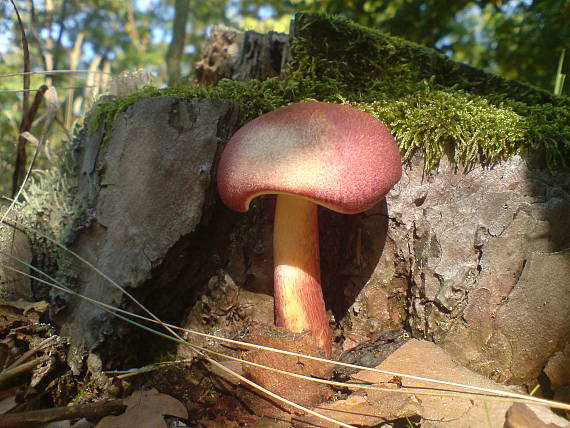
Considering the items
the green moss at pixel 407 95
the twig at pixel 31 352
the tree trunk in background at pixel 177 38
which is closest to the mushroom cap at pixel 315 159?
the green moss at pixel 407 95

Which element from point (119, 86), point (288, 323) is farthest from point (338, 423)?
point (119, 86)

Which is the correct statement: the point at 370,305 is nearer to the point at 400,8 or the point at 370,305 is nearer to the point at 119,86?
the point at 119,86

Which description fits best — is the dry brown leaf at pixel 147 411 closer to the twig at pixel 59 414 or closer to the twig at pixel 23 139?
the twig at pixel 59 414

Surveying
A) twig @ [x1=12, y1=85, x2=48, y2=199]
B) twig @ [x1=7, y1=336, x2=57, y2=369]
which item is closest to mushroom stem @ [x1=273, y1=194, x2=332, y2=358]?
twig @ [x1=7, y1=336, x2=57, y2=369]

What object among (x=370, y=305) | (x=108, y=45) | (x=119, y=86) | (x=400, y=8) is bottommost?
(x=370, y=305)

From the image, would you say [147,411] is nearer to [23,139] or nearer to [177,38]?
[23,139]

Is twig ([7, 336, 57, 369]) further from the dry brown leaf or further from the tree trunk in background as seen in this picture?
the tree trunk in background
